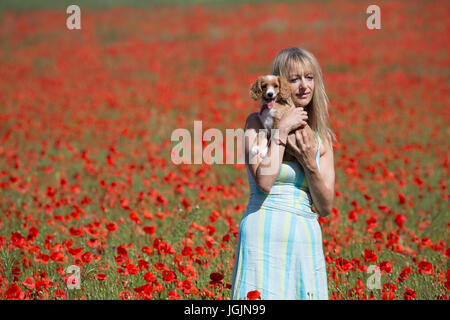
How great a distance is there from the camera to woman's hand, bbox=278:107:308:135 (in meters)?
2.32

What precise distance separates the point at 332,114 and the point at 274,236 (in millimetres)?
8093

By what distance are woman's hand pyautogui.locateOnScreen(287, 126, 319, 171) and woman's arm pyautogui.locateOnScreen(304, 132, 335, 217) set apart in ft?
0.06

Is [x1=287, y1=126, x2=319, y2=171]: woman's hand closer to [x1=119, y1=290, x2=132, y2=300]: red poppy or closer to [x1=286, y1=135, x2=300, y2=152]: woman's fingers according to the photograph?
[x1=286, y1=135, x2=300, y2=152]: woman's fingers

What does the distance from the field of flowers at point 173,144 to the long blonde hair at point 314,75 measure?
986 millimetres

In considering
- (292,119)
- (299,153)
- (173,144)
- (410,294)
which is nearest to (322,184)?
(299,153)

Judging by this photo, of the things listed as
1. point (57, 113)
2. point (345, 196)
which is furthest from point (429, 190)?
point (57, 113)

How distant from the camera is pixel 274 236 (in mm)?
2320

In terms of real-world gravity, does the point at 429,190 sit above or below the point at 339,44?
below

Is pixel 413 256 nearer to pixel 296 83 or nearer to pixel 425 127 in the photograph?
pixel 296 83

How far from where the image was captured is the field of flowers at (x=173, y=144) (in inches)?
134

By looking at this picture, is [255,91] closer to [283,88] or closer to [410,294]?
[283,88]

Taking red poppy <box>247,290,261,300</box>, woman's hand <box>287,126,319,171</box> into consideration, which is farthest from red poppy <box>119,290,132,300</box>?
woman's hand <box>287,126,319,171</box>

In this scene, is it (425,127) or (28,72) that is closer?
(425,127)

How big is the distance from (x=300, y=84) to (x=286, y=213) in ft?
2.09
